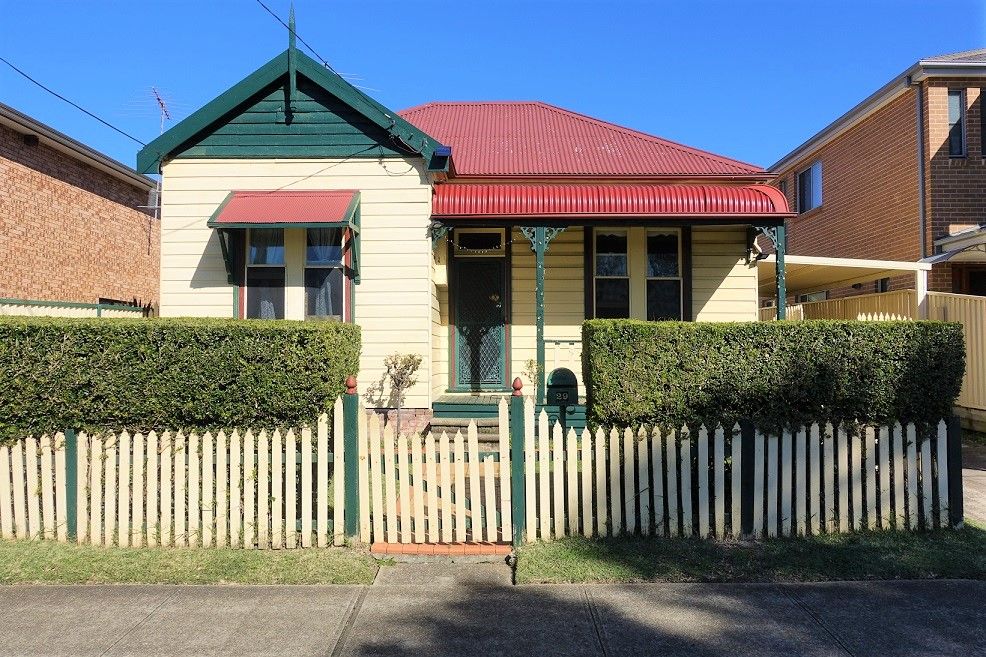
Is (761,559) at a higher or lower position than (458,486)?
lower

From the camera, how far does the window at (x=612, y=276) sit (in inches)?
456

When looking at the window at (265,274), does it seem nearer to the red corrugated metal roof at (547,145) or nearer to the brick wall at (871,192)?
the red corrugated metal roof at (547,145)

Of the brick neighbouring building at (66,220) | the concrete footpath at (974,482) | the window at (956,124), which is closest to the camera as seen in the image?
the concrete footpath at (974,482)

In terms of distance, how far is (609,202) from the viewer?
10266 mm

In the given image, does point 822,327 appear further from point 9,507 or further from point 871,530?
point 9,507

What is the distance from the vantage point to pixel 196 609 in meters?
4.48

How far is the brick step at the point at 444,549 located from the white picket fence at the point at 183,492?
412 mm

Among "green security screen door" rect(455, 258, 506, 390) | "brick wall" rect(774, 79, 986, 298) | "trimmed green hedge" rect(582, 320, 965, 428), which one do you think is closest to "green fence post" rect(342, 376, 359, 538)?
"trimmed green hedge" rect(582, 320, 965, 428)

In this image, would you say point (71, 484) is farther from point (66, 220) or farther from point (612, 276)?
point (66, 220)

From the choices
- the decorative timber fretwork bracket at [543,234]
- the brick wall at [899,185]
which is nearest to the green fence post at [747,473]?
the decorative timber fretwork bracket at [543,234]

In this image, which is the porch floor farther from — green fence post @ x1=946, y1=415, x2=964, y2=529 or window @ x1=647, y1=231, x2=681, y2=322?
green fence post @ x1=946, y1=415, x2=964, y2=529

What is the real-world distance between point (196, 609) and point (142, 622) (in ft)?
1.07

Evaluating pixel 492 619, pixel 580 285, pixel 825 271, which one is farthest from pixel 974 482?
pixel 825 271

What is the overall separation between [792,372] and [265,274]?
7446mm
